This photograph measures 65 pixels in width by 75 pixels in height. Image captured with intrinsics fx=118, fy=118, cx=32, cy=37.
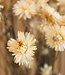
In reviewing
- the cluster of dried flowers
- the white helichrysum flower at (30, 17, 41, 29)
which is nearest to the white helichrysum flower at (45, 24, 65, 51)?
the cluster of dried flowers

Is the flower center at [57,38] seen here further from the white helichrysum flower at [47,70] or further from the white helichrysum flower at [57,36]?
the white helichrysum flower at [47,70]

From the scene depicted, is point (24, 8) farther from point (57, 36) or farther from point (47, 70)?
point (47, 70)

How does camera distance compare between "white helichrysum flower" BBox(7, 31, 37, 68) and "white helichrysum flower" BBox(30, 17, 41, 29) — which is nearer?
"white helichrysum flower" BBox(7, 31, 37, 68)

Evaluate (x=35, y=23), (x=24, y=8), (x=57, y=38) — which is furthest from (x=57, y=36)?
(x=35, y=23)

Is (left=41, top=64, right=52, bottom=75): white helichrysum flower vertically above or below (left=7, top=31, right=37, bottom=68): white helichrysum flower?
below

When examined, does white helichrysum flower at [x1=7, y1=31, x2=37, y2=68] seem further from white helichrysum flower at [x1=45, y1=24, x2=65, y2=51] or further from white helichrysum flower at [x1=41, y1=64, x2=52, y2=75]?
white helichrysum flower at [x1=41, y1=64, x2=52, y2=75]

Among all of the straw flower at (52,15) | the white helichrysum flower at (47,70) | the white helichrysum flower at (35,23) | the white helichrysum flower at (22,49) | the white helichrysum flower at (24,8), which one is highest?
the white helichrysum flower at (24,8)

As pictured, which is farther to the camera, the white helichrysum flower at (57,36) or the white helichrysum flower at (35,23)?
the white helichrysum flower at (35,23)

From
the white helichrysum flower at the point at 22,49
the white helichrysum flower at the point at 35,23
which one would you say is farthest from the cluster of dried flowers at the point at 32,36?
the white helichrysum flower at the point at 35,23

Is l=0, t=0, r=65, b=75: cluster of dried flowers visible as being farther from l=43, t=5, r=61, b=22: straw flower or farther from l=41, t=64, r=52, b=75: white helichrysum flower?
l=41, t=64, r=52, b=75: white helichrysum flower

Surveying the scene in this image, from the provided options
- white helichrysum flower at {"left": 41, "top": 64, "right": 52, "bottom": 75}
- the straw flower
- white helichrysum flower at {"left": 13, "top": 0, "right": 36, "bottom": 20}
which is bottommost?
white helichrysum flower at {"left": 41, "top": 64, "right": 52, "bottom": 75}
